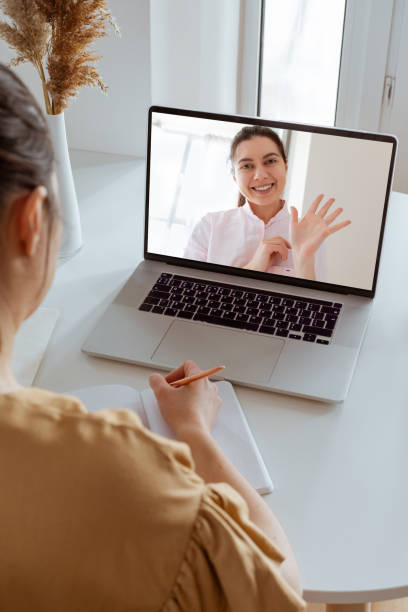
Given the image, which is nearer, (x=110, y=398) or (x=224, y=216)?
(x=110, y=398)

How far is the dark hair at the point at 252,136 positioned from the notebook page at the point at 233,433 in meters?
0.38

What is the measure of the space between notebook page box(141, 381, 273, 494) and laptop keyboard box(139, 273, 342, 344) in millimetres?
154

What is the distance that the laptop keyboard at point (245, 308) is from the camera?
45.0 inches

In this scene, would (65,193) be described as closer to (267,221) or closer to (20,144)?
(267,221)

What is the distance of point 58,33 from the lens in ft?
3.96

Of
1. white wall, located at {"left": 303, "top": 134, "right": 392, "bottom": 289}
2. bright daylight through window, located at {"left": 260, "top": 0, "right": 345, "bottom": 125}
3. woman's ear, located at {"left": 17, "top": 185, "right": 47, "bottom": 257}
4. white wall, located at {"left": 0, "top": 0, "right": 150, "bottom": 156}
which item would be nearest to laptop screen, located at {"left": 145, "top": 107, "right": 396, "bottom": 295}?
white wall, located at {"left": 303, "top": 134, "right": 392, "bottom": 289}

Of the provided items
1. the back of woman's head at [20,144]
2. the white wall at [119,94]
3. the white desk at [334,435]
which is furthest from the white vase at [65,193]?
the back of woman's head at [20,144]

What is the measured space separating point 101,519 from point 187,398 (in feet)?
1.40

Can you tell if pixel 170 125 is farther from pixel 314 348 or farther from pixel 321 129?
pixel 314 348

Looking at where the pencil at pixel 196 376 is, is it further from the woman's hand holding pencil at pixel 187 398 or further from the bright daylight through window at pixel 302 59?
the bright daylight through window at pixel 302 59

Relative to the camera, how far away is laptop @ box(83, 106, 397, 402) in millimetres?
1109

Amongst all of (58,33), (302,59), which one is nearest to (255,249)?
(58,33)

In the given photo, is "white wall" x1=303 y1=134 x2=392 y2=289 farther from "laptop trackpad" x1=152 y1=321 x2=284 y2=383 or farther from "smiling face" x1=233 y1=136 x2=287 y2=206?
"laptop trackpad" x1=152 y1=321 x2=284 y2=383

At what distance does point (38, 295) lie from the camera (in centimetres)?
62
